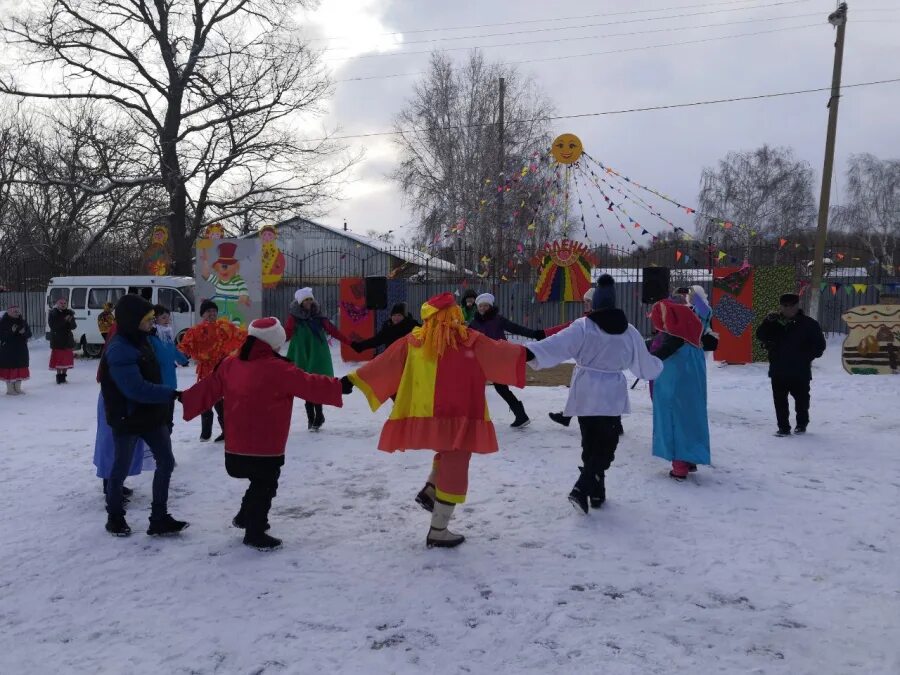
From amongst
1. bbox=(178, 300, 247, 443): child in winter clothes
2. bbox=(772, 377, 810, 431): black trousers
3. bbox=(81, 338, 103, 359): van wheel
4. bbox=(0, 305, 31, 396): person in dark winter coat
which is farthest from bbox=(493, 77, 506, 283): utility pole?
bbox=(178, 300, 247, 443): child in winter clothes

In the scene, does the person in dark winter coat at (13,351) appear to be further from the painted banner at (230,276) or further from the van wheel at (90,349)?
the painted banner at (230,276)

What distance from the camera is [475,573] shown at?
4.09 meters

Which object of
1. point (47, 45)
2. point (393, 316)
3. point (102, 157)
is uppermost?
point (47, 45)

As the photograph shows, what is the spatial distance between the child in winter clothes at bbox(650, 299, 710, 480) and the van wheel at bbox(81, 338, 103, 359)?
1515 cm

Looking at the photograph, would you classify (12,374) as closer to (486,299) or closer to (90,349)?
(90,349)

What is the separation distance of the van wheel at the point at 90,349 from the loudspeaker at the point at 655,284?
1308cm

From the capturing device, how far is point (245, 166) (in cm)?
2162

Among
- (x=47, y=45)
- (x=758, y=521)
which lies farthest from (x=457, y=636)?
(x=47, y=45)

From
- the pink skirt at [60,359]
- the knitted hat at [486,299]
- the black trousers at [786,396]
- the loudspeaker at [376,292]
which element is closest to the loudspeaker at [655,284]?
the loudspeaker at [376,292]

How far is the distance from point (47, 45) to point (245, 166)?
628cm

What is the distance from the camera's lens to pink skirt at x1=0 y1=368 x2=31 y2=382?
1136 cm

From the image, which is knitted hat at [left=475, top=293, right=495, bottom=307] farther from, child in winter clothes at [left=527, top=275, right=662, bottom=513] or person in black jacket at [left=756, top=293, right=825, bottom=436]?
person in black jacket at [left=756, top=293, right=825, bottom=436]

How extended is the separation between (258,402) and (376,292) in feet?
40.2

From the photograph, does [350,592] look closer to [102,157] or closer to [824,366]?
[824,366]
